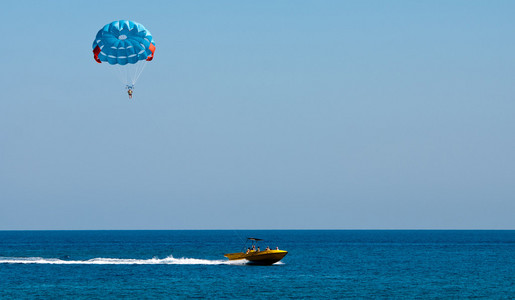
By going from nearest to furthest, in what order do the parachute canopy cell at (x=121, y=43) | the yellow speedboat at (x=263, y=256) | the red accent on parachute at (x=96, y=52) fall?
the parachute canopy cell at (x=121, y=43), the red accent on parachute at (x=96, y=52), the yellow speedboat at (x=263, y=256)

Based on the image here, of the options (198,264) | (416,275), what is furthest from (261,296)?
(198,264)

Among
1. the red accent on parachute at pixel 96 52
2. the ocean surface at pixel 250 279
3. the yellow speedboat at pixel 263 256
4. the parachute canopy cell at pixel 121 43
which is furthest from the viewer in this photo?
the yellow speedboat at pixel 263 256

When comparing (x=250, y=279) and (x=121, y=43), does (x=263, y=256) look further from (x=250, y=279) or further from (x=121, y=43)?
(x=121, y=43)

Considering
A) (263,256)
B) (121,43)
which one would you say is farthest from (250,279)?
(121,43)

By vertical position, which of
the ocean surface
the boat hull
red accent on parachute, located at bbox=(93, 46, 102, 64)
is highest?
red accent on parachute, located at bbox=(93, 46, 102, 64)

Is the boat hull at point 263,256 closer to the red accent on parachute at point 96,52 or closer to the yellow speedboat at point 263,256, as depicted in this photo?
the yellow speedboat at point 263,256

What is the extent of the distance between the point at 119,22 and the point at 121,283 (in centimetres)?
2456

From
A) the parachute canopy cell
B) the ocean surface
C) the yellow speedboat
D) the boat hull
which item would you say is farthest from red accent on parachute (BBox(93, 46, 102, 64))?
the boat hull

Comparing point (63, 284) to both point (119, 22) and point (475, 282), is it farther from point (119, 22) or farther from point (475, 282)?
point (475, 282)

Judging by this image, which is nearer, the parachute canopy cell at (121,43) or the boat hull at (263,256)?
the parachute canopy cell at (121,43)

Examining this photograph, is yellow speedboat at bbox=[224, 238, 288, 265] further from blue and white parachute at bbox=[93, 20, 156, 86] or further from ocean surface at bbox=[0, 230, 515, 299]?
blue and white parachute at bbox=[93, 20, 156, 86]

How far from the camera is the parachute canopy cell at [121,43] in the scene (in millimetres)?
61750

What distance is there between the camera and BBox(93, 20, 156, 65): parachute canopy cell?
6175cm

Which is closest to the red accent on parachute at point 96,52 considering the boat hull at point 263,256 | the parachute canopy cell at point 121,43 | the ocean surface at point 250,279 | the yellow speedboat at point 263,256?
the parachute canopy cell at point 121,43
